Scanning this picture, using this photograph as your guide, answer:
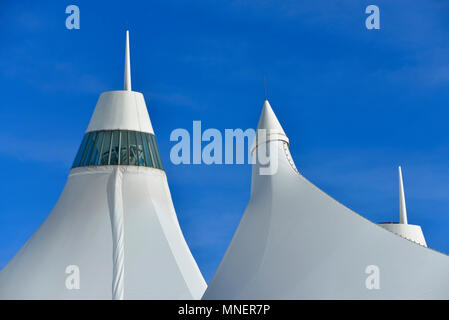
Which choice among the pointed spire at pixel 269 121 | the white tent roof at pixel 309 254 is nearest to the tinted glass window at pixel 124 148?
the pointed spire at pixel 269 121

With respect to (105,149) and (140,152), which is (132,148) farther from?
(105,149)

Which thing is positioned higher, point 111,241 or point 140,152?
point 140,152

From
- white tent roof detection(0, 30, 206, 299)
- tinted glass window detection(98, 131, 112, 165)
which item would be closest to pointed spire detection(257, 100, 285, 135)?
white tent roof detection(0, 30, 206, 299)

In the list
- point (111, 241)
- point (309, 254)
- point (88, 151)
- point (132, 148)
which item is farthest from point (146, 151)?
point (309, 254)

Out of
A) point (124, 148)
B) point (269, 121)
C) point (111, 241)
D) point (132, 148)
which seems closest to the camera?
point (269, 121)

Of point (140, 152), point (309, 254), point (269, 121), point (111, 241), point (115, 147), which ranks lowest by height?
point (309, 254)

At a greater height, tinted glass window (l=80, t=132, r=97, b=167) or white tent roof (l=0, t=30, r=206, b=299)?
tinted glass window (l=80, t=132, r=97, b=167)

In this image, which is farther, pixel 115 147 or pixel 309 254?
pixel 115 147

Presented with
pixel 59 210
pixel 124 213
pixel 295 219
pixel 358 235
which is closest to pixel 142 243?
pixel 124 213

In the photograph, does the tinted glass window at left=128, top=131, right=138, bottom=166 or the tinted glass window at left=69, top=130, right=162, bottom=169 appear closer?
the tinted glass window at left=69, top=130, right=162, bottom=169

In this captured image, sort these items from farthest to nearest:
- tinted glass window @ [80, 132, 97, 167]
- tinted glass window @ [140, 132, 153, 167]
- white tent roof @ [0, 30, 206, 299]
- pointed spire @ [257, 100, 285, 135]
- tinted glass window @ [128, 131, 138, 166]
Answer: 1. tinted glass window @ [140, 132, 153, 167]
2. tinted glass window @ [80, 132, 97, 167]
3. tinted glass window @ [128, 131, 138, 166]
4. white tent roof @ [0, 30, 206, 299]
5. pointed spire @ [257, 100, 285, 135]

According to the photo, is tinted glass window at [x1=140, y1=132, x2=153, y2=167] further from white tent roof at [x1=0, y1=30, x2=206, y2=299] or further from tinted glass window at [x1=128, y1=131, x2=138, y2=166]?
tinted glass window at [x1=128, y1=131, x2=138, y2=166]

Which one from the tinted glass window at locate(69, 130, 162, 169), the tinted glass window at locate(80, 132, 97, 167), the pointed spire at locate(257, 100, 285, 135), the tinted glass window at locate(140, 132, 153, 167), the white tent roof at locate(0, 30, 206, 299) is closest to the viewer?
the pointed spire at locate(257, 100, 285, 135)

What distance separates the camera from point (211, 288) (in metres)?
29.8
